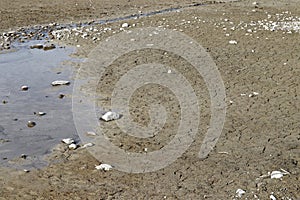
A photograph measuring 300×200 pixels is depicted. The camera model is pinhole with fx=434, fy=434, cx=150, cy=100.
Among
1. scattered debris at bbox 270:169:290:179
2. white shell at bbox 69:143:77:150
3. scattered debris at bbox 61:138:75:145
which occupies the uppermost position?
scattered debris at bbox 270:169:290:179

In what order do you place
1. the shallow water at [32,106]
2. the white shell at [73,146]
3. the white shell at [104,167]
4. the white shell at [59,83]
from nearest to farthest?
the white shell at [104,167] < the white shell at [73,146] < the shallow water at [32,106] < the white shell at [59,83]

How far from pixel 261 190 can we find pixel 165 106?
3400 millimetres

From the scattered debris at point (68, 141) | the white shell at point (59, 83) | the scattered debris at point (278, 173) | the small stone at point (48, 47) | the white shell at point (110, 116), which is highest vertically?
the scattered debris at point (278, 173)

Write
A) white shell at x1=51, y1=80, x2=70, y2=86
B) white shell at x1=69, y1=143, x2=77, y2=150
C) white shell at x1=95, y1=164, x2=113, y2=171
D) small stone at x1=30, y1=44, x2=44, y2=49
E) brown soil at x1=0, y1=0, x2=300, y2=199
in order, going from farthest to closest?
small stone at x1=30, y1=44, x2=44, y2=49
white shell at x1=51, y1=80, x2=70, y2=86
white shell at x1=69, y1=143, x2=77, y2=150
white shell at x1=95, y1=164, x2=113, y2=171
brown soil at x1=0, y1=0, x2=300, y2=199

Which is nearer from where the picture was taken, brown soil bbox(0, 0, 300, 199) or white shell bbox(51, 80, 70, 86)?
brown soil bbox(0, 0, 300, 199)

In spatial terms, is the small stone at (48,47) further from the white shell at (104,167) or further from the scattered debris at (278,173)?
the scattered debris at (278,173)

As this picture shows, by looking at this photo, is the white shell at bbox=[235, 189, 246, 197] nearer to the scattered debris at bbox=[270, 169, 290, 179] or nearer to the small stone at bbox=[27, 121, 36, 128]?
the scattered debris at bbox=[270, 169, 290, 179]

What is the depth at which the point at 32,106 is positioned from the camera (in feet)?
28.7

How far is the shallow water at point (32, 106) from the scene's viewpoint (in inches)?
276

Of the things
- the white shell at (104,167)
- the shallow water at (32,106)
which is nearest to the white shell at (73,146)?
the shallow water at (32,106)

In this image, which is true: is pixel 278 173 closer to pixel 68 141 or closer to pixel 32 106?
pixel 68 141

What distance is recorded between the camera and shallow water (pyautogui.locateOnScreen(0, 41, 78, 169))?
7020mm

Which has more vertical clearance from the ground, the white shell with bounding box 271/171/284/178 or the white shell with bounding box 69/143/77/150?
the white shell with bounding box 271/171/284/178

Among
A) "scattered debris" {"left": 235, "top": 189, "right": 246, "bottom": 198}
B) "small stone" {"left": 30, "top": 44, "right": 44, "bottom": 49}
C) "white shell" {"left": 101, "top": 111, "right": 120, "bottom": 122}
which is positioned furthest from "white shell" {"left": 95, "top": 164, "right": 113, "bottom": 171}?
"small stone" {"left": 30, "top": 44, "right": 44, "bottom": 49}
